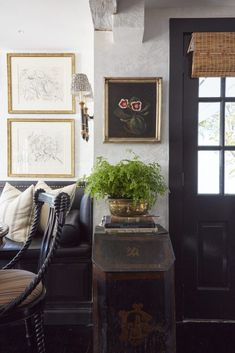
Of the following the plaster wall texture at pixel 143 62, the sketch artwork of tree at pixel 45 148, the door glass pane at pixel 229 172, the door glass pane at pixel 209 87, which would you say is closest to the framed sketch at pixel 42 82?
the sketch artwork of tree at pixel 45 148

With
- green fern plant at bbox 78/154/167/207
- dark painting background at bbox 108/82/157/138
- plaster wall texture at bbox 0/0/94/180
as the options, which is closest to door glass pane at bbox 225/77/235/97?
dark painting background at bbox 108/82/157/138

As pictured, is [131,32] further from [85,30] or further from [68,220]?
[68,220]

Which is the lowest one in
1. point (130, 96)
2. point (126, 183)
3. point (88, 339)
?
point (88, 339)

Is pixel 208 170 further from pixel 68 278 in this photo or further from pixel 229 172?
pixel 68 278

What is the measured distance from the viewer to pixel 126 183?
209 centimetres

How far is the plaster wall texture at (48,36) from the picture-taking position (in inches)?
99.3

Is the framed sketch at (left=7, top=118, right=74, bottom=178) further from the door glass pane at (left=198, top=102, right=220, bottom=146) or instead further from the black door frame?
the door glass pane at (left=198, top=102, right=220, bottom=146)

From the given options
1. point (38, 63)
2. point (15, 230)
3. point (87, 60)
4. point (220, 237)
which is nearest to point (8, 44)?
point (38, 63)

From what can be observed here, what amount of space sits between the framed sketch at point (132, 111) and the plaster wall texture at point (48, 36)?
2.40 feet

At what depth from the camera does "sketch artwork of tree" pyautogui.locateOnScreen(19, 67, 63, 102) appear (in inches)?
132

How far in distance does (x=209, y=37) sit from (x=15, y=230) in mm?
2058

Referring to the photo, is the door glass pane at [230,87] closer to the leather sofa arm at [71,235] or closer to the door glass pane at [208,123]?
the door glass pane at [208,123]

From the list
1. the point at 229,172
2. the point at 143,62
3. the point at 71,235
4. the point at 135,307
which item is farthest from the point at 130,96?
the point at 135,307

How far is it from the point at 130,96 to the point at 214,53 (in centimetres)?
66
